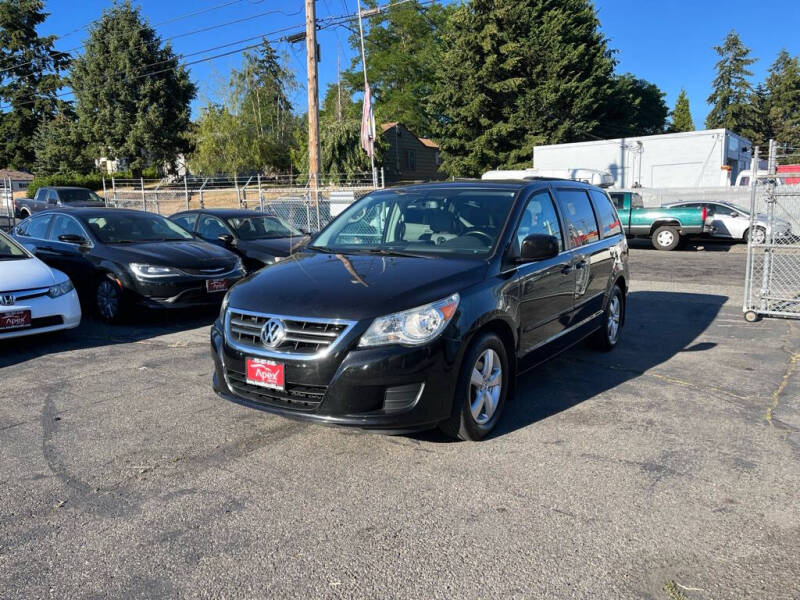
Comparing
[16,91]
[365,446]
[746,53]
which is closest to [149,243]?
[365,446]

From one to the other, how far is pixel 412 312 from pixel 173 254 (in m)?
5.49

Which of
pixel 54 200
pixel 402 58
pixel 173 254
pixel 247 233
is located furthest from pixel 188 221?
pixel 402 58

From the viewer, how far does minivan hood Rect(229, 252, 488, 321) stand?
12.1 ft

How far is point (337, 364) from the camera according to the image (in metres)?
3.57

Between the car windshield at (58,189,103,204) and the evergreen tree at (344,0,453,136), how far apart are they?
31.7 metres

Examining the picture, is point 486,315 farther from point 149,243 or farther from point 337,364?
point 149,243

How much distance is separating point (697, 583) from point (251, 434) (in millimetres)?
2784

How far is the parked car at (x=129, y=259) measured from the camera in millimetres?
7902

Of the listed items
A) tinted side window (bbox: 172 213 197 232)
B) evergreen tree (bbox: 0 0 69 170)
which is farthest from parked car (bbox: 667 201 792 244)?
evergreen tree (bbox: 0 0 69 170)

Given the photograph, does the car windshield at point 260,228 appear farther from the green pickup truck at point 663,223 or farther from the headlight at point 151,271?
the green pickup truck at point 663,223

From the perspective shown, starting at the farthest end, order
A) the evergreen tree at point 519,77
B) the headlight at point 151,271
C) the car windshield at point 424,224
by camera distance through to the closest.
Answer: the evergreen tree at point 519,77 < the headlight at point 151,271 < the car windshield at point 424,224

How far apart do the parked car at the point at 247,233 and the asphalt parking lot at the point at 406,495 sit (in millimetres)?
4655

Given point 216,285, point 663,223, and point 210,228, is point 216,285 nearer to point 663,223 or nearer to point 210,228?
point 210,228

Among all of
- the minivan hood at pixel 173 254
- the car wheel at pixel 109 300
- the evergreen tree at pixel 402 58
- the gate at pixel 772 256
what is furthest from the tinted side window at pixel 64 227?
the evergreen tree at pixel 402 58
